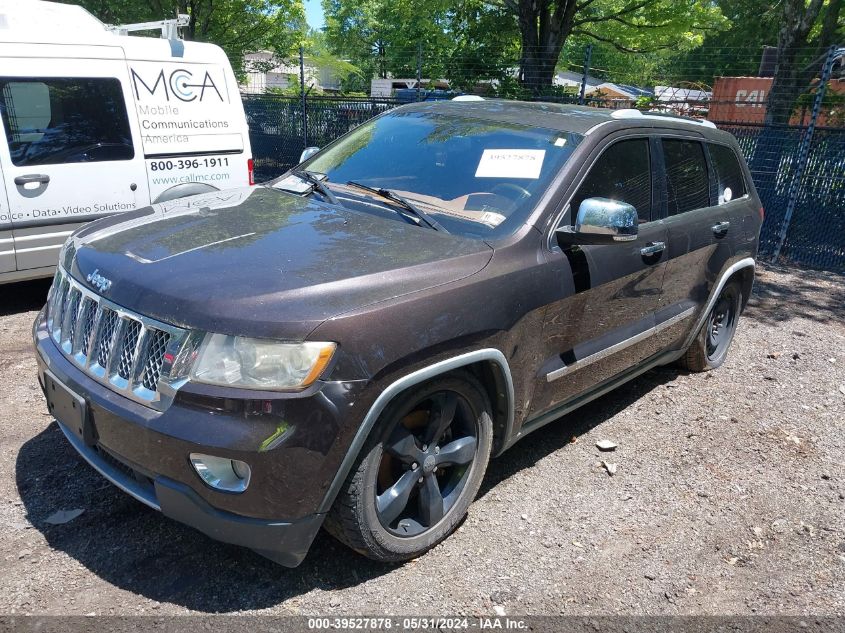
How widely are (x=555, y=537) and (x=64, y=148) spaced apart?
4.99 meters

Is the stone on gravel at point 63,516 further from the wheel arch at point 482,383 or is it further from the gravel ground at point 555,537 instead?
the wheel arch at point 482,383

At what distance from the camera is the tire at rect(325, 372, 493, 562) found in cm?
262

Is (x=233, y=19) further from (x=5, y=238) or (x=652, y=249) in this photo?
(x=652, y=249)

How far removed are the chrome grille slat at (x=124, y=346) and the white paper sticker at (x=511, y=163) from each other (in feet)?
5.90

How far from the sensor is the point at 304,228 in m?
3.12

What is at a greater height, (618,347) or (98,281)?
A: (98,281)

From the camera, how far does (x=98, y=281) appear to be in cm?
277

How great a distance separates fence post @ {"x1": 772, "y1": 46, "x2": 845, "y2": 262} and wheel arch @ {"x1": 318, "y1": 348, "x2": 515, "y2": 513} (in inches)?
289

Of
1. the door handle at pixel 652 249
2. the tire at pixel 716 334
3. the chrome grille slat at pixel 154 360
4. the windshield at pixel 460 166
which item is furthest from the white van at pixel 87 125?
the tire at pixel 716 334

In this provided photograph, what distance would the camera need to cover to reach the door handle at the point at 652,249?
3.82m

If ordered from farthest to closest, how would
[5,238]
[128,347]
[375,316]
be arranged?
[5,238] → [128,347] → [375,316]

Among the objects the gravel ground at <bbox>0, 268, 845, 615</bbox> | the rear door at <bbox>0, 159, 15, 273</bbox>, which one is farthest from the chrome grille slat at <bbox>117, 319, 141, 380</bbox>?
the rear door at <bbox>0, 159, 15, 273</bbox>

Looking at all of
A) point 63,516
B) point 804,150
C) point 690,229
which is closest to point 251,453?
point 63,516

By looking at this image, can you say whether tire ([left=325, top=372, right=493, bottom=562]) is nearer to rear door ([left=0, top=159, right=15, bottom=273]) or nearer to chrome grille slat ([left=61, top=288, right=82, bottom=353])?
chrome grille slat ([left=61, top=288, right=82, bottom=353])
